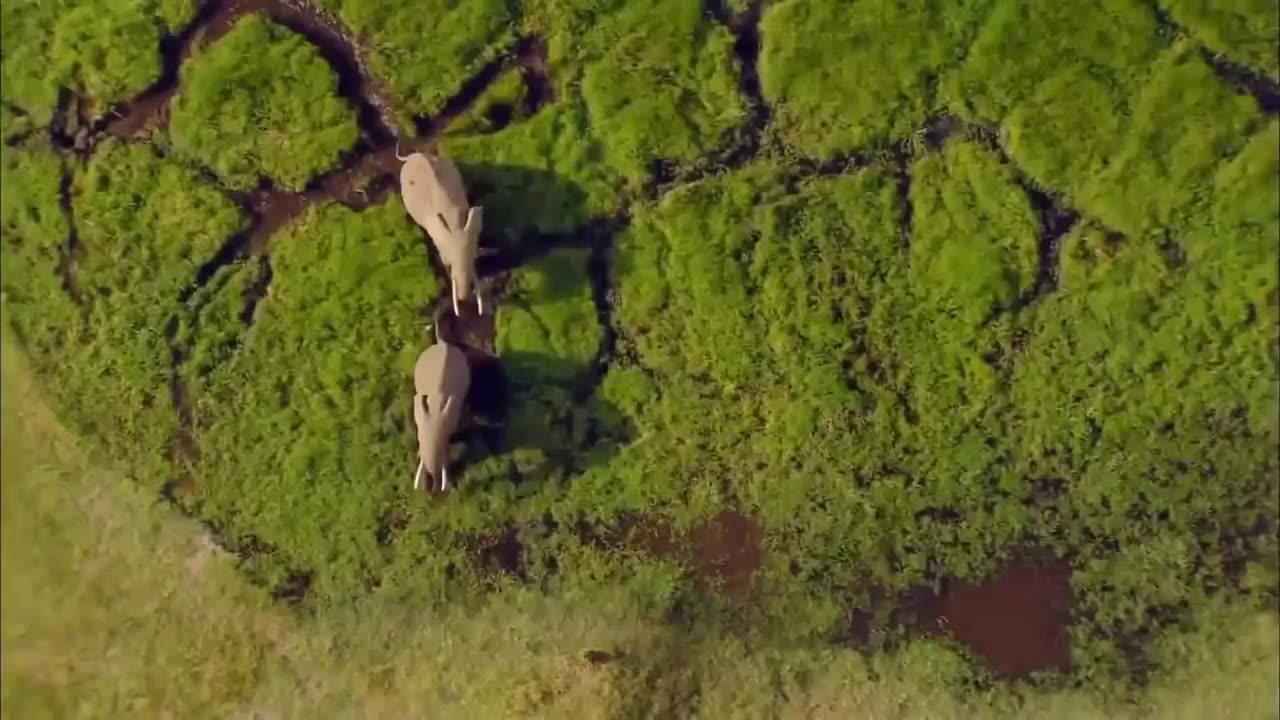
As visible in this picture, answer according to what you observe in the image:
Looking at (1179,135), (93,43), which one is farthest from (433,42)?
(1179,135)

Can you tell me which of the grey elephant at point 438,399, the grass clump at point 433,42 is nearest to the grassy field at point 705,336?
the grass clump at point 433,42

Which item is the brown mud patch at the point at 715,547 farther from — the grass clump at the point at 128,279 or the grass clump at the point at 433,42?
the grass clump at the point at 128,279

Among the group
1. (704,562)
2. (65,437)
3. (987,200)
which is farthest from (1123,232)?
(65,437)

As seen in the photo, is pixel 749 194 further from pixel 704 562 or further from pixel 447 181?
pixel 704 562

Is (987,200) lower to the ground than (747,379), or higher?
higher

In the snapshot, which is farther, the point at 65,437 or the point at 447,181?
the point at 65,437

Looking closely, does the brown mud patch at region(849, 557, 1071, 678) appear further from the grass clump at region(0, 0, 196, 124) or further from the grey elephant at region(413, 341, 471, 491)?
the grass clump at region(0, 0, 196, 124)

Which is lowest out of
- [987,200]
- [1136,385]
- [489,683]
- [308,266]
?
[489,683]

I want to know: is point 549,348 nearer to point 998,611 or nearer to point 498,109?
point 498,109
